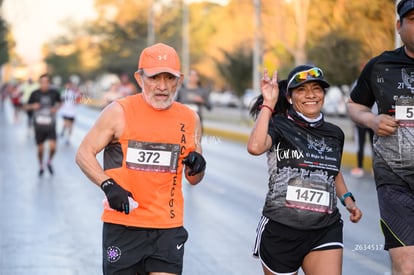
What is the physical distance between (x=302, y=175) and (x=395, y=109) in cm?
70

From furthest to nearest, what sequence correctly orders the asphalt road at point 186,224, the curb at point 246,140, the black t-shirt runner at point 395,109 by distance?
1. the curb at point 246,140
2. the asphalt road at point 186,224
3. the black t-shirt runner at point 395,109

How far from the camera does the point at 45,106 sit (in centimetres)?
1600

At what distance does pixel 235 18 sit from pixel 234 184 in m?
43.8

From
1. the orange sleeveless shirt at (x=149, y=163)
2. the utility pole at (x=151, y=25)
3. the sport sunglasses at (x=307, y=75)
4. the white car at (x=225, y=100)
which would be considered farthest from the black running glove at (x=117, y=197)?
the white car at (x=225, y=100)

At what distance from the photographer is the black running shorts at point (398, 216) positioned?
194 inches

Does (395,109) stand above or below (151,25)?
below

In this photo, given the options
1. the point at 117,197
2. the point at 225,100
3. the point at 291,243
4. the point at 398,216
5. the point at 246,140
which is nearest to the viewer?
the point at 117,197

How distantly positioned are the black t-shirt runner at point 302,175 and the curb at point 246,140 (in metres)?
12.3

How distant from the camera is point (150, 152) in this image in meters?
4.77

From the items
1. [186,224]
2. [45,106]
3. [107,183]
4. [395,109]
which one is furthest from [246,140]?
[107,183]

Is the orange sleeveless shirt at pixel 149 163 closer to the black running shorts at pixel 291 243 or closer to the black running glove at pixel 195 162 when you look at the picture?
the black running glove at pixel 195 162

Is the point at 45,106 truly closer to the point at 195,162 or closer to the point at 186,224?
the point at 186,224

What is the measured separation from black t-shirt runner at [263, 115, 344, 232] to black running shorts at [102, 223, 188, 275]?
623mm

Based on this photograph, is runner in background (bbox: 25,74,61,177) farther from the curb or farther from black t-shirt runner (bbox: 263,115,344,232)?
black t-shirt runner (bbox: 263,115,344,232)
